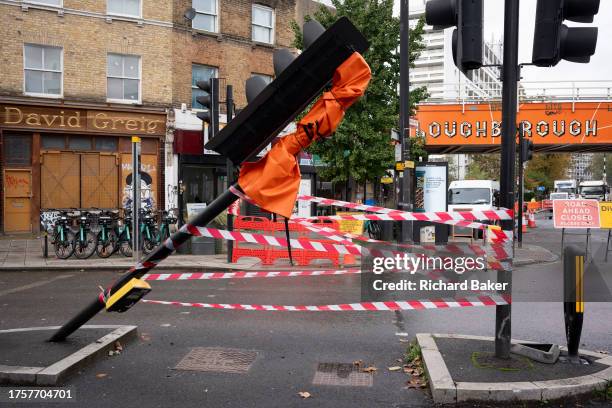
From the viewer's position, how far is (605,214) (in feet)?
53.2

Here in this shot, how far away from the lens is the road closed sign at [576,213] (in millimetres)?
15500

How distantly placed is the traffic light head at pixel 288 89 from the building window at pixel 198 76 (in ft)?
61.6

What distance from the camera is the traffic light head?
4465mm

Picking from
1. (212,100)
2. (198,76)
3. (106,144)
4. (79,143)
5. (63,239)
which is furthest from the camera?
(198,76)

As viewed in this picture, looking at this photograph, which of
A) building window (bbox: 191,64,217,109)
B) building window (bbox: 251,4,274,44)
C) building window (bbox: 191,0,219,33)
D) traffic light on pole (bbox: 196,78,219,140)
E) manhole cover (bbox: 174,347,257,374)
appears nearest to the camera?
manhole cover (bbox: 174,347,257,374)

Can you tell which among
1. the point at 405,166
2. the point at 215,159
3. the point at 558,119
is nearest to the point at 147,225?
the point at 405,166

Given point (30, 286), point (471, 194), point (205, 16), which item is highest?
point (205, 16)

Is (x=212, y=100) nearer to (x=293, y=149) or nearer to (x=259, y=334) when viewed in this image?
(x=259, y=334)

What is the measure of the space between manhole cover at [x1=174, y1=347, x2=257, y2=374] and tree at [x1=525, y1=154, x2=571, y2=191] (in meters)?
57.4

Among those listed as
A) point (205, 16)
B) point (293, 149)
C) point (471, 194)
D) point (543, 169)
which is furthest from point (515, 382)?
point (543, 169)

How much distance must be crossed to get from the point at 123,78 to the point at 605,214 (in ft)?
56.1

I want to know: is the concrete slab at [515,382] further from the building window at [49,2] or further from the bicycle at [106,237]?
the building window at [49,2]

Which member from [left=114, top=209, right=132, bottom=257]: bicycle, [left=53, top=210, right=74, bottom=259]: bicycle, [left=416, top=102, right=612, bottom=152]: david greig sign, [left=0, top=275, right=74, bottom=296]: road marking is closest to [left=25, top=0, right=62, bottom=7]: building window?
[left=53, top=210, right=74, bottom=259]: bicycle

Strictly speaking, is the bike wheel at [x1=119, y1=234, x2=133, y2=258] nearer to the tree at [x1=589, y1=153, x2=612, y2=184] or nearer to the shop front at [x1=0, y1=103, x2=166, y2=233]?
the shop front at [x1=0, y1=103, x2=166, y2=233]
